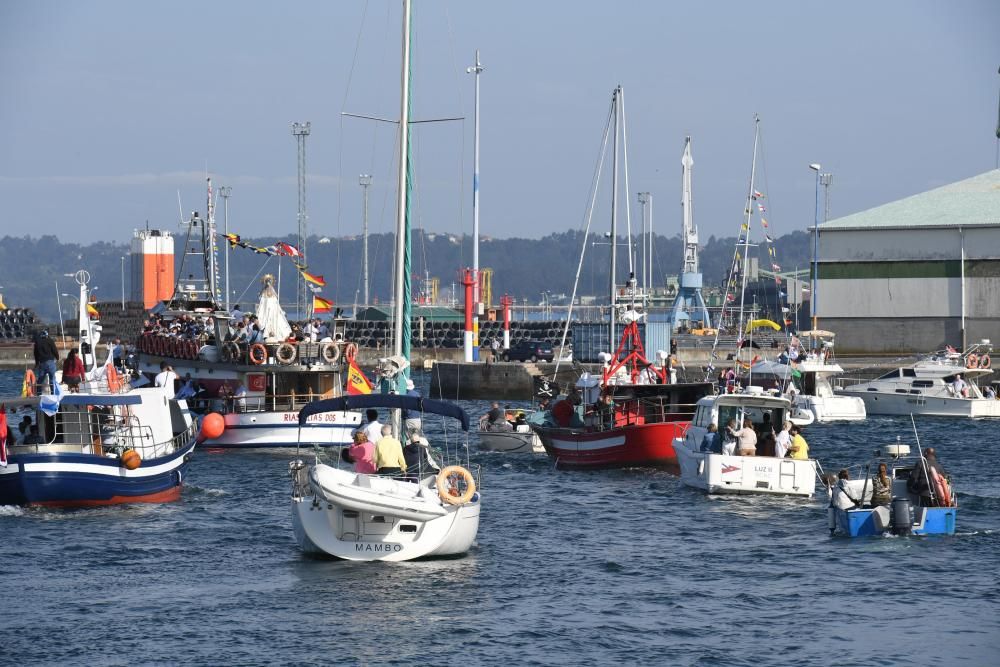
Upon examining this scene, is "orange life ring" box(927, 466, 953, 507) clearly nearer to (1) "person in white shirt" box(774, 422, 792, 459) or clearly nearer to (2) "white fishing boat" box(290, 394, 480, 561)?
(1) "person in white shirt" box(774, 422, 792, 459)

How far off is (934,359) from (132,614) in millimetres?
51863

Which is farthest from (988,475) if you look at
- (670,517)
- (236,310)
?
(236,310)

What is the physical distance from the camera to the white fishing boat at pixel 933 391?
6125cm

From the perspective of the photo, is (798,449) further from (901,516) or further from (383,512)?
(383,512)

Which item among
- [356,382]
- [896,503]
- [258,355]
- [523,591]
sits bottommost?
[523,591]

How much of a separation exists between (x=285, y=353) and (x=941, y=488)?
21947 mm

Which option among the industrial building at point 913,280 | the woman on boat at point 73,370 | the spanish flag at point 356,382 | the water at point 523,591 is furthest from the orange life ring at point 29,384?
the industrial building at point 913,280

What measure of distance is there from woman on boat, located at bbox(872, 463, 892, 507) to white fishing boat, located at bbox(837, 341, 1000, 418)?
36.2m

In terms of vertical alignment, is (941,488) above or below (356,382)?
below

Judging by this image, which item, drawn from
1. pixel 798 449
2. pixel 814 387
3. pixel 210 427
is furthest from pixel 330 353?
pixel 814 387

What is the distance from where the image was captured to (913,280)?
83.6 meters

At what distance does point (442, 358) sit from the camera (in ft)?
328

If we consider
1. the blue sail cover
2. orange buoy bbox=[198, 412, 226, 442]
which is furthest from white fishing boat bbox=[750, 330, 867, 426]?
the blue sail cover

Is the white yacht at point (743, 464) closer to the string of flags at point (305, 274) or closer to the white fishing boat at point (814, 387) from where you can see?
the string of flags at point (305, 274)
